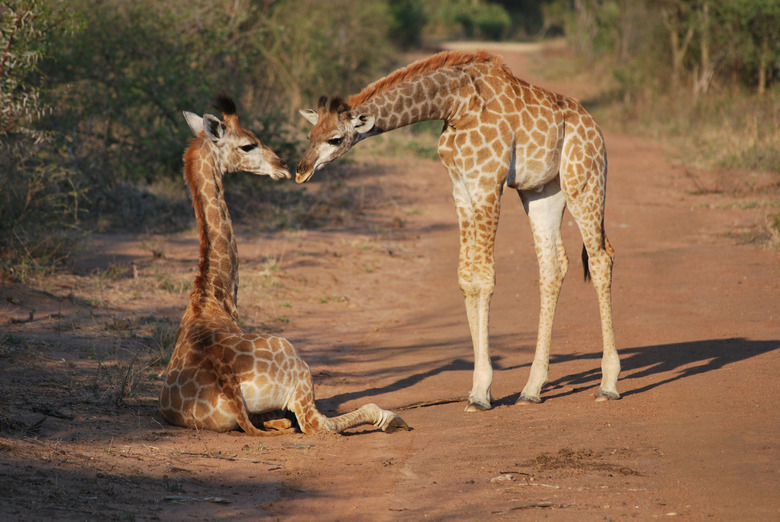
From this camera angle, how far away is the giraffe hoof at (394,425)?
572 centimetres

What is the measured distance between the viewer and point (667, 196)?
627 inches

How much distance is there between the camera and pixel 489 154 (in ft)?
20.2

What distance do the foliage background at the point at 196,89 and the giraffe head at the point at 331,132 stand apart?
15.3 ft

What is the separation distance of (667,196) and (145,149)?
9998 millimetres

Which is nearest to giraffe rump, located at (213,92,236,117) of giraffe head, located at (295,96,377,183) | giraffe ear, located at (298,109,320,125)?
giraffe ear, located at (298,109,320,125)

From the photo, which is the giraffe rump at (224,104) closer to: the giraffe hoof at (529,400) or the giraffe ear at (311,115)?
the giraffe ear at (311,115)

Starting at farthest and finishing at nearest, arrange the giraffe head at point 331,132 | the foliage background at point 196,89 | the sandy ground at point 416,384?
the foliage background at point 196,89 < the giraffe head at point 331,132 < the sandy ground at point 416,384

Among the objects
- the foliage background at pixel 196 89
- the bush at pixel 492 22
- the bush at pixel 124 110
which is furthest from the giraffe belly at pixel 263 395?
the bush at pixel 492 22

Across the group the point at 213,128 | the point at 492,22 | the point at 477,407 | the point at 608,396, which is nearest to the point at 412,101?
the point at 213,128

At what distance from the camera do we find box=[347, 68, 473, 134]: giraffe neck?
6.06 metres

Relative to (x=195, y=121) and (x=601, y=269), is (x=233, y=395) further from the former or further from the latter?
(x=601, y=269)

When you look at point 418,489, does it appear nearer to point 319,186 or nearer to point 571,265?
point 571,265

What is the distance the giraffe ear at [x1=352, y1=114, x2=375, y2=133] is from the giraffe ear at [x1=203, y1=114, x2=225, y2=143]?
1.20m

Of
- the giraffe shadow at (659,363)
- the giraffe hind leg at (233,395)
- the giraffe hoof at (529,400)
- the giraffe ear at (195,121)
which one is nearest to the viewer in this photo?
the giraffe hind leg at (233,395)
